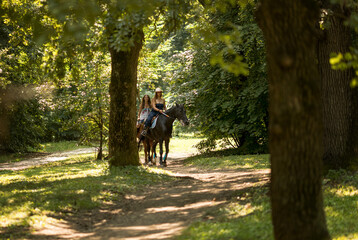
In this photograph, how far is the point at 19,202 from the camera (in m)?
9.63

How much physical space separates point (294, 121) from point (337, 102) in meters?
6.32

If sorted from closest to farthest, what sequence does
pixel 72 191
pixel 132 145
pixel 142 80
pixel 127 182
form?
pixel 72 191 < pixel 127 182 < pixel 132 145 < pixel 142 80

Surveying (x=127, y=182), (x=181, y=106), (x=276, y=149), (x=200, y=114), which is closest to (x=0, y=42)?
(x=200, y=114)

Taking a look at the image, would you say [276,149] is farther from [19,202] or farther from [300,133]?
[19,202]

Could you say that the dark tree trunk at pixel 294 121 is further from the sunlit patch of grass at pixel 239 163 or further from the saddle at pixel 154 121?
the saddle at pixel 154 121

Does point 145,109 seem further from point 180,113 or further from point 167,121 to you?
point 180,113

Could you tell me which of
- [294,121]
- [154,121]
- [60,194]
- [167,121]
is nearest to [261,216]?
[294,121]

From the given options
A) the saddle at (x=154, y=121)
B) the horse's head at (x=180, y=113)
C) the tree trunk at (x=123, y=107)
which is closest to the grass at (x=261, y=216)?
the tree trunk at (x=123, y=107)

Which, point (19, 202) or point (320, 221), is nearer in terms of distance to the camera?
point (320, 221)

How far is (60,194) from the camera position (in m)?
10.4

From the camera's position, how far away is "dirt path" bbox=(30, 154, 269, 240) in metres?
7.73

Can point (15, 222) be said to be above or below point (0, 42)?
below

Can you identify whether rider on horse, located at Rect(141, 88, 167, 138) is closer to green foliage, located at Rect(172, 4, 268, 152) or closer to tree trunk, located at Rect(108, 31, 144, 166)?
tree trunk, located at Rect(108, 31, 144, 166)

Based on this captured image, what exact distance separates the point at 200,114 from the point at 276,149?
19.1m
